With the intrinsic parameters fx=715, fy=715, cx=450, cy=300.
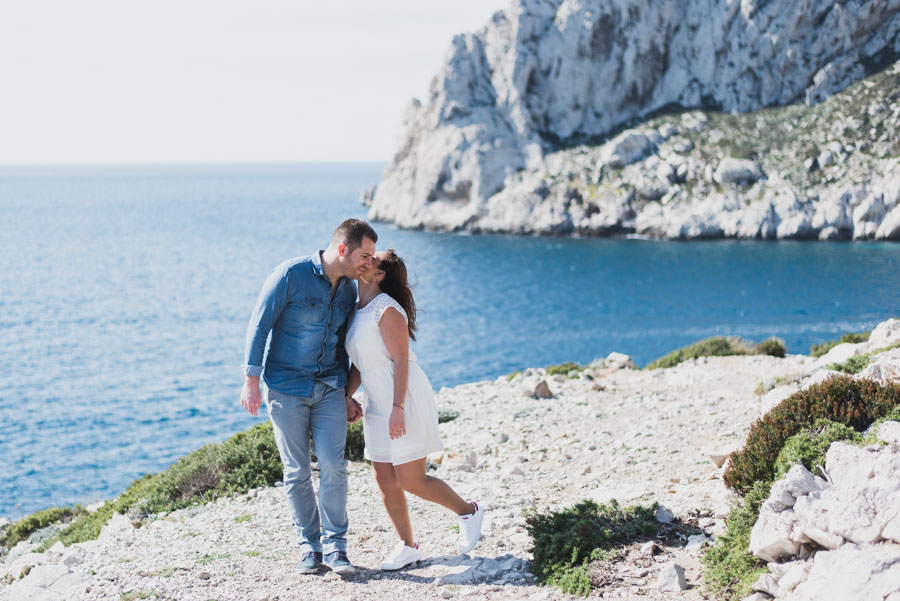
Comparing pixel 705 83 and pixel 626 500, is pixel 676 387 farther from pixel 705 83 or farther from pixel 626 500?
pixel 705 83

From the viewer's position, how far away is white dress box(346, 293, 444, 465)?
6230 millimetres

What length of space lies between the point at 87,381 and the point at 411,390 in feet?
126

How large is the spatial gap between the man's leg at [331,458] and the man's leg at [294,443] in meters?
0.11

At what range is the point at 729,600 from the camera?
5.18 metres

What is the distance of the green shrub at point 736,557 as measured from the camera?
17.2ft

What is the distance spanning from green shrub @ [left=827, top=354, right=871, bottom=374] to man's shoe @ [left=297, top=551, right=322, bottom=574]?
8950mm

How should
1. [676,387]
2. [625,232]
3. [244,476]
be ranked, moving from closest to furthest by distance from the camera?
[244,476]
[676,387]
[625,232]

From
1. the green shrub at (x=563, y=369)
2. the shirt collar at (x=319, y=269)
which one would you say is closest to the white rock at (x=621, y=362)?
the green shrub at (x=563, y=369)

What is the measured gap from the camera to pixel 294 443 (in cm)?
634

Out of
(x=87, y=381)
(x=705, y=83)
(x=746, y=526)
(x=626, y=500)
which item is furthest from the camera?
(x=705, y=83)

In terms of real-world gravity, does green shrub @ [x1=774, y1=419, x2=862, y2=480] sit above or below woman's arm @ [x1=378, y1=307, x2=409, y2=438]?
below

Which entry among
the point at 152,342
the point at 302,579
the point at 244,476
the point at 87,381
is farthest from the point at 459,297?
the point at 302,579

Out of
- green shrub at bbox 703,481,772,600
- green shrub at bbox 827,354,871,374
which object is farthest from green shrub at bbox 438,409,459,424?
green shrub at bbox 703,481,772,600

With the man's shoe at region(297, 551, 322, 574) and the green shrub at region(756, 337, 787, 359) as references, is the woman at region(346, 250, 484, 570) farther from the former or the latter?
the green shrub at region(756, 337, 787, 359)
